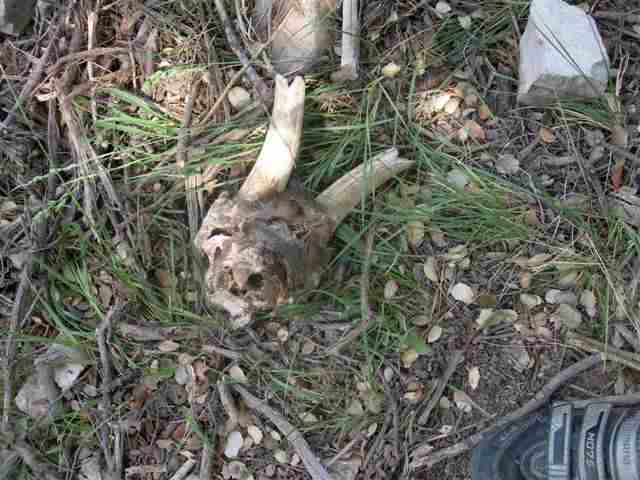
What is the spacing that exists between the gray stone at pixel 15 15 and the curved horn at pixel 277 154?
114cm

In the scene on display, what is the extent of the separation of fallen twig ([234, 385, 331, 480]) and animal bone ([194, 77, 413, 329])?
12.6 inches

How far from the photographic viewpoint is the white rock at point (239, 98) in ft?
7.87

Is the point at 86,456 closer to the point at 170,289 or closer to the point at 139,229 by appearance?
the point at 170,289

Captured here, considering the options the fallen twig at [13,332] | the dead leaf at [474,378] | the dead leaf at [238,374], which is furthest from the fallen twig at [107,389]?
the dead leaf at [474,378]

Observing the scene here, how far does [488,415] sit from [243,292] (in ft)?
3.05

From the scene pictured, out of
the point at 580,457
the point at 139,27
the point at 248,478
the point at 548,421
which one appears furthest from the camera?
the point at 139,27

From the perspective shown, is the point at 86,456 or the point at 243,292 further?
the point at 86,456

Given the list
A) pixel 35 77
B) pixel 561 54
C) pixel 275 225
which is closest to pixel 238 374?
pixel 275 225

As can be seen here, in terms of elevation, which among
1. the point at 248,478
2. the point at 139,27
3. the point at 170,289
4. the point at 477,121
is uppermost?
the point at 139,27

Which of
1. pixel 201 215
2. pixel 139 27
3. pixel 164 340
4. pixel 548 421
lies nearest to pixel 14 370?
pixel 164 340

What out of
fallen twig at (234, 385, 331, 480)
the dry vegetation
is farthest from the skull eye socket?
fallen twig at (234, 385, 331, 480)

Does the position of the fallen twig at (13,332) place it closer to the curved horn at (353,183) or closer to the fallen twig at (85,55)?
the fallen twig at (85,55)

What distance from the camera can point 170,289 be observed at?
239cm

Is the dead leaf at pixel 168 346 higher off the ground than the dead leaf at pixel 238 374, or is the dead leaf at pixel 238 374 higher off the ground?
the dead leaf at pixel 168 346
